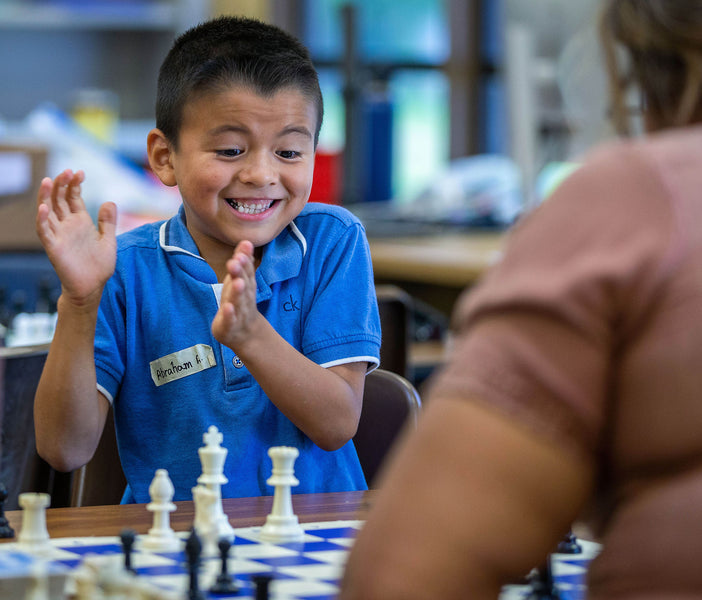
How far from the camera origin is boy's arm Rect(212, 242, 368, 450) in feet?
3.35

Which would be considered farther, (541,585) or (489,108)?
(489,108)

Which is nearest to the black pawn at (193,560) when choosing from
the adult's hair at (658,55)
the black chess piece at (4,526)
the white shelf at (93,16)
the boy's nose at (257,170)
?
the black chess piece at (4,526)

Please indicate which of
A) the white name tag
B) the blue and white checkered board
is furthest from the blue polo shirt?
the blue and white checkered board

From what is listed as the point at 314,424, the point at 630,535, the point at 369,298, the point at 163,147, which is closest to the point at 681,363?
the point at 630,535

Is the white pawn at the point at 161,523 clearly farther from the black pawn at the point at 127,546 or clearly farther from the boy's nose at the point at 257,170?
the boy's nose at the point at 257,170

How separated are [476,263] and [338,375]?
175 centimetres

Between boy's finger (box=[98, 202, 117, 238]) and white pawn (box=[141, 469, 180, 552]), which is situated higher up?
boy's finger (box=[98, 202, 117, 238])

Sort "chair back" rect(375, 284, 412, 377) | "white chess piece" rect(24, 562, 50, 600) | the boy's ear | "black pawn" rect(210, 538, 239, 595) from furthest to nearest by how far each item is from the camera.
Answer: "chair back" rect(375, 284, 412, 377), the boy's ear, "black pawn" rect(210, 538, 239, 595), "white chess piece" rect(24, 562, 50, 600)

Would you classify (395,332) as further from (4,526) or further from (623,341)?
(623,341)

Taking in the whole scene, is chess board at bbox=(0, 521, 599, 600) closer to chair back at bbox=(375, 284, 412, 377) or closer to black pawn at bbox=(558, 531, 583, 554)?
black pawn at bbox=(558, 531, 583, 554)

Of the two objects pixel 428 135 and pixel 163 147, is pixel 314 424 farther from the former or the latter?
pixel 428 135

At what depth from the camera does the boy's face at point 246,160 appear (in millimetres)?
1270

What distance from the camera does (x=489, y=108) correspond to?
5.32 meters

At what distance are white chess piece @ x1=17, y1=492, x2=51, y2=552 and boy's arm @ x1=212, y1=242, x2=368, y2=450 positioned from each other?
0.23m
